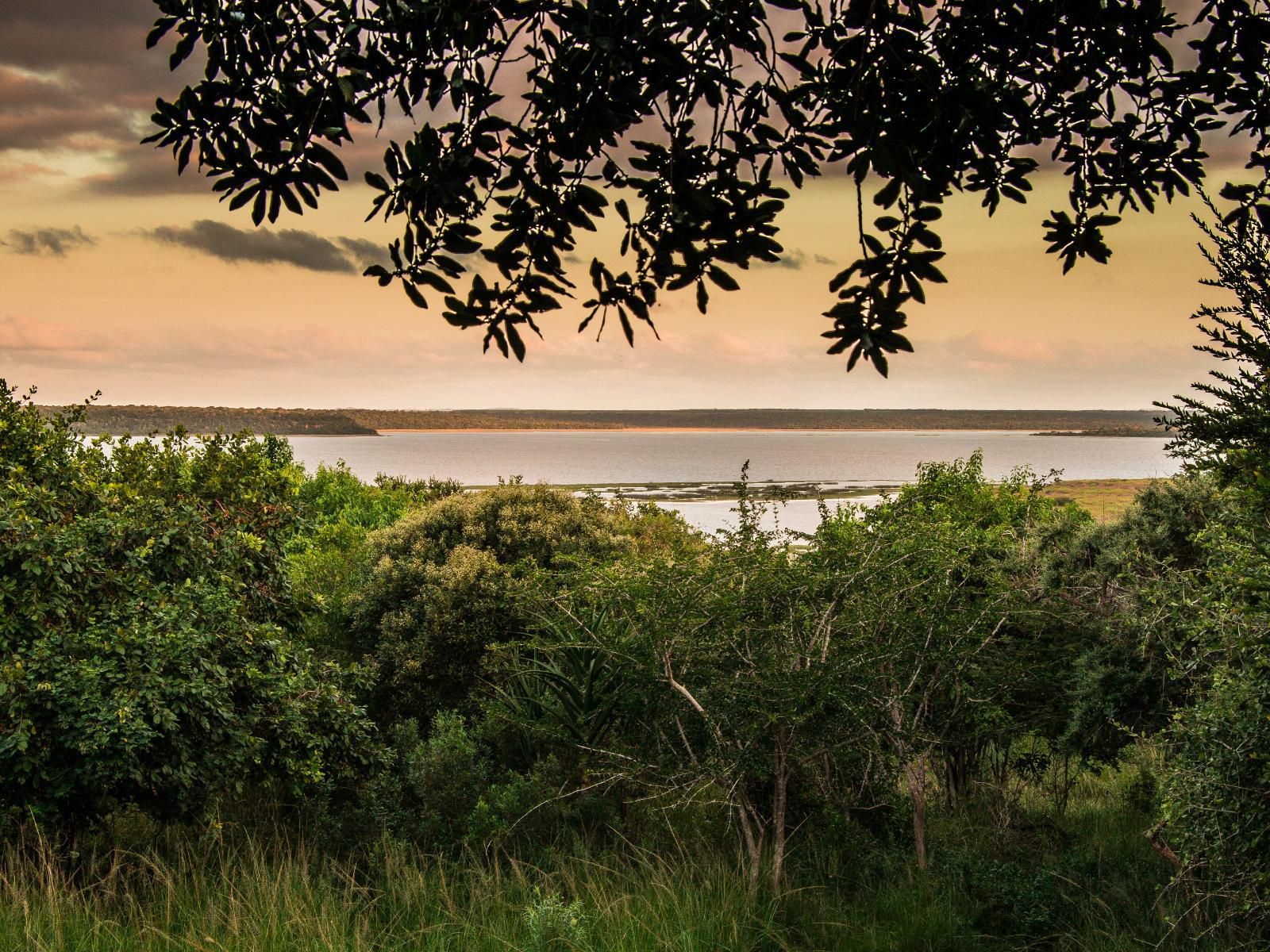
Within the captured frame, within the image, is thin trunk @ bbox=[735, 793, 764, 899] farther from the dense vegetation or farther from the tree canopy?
the tree canopy

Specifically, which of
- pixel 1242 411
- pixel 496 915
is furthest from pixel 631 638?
pixel 1242 411

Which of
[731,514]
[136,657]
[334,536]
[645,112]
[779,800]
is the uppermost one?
[645,112]

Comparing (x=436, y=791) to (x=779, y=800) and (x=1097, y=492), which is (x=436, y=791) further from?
(x=1097, y=492)

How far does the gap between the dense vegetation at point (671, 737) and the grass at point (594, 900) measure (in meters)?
0.04

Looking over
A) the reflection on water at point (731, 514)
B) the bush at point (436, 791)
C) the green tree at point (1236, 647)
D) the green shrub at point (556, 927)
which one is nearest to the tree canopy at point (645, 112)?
Result: the green tree at point (1236, 647)

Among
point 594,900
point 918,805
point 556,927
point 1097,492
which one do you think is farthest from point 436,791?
point 1097,492

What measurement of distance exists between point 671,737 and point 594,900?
183 centimetres

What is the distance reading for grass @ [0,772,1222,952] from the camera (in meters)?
5.24

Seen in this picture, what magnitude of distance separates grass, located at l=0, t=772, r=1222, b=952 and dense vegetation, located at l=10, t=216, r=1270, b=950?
38 millimetres

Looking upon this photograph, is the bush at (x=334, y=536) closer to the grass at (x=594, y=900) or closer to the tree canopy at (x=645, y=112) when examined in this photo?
the grass at (x=594, y=900)

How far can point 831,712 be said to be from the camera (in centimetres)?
713

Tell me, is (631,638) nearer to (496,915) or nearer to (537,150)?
(496,915)

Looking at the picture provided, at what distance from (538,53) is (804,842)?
6119mm

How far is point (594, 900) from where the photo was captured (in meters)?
6.05
